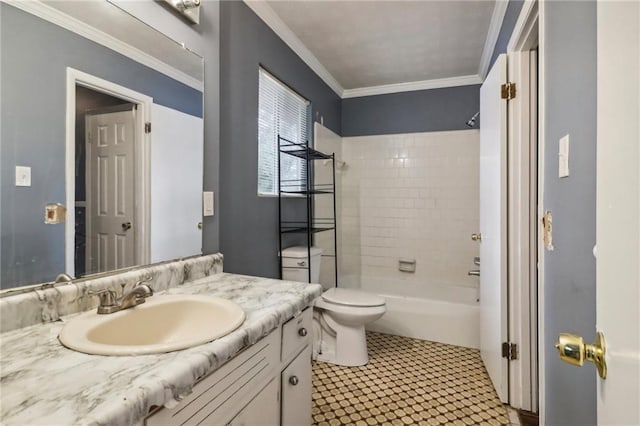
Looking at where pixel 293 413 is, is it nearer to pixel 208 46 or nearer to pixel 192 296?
pixel 192 296

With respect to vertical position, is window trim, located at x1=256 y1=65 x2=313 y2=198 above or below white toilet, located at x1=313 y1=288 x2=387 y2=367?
above

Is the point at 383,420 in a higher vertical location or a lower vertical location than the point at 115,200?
lower

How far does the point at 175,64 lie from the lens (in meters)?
1.36

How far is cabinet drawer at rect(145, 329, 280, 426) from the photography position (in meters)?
0.66

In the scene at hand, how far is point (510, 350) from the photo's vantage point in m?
1.74

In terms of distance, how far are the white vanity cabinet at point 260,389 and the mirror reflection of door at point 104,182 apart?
1.99 feet

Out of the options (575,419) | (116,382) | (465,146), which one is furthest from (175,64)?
(465,146)

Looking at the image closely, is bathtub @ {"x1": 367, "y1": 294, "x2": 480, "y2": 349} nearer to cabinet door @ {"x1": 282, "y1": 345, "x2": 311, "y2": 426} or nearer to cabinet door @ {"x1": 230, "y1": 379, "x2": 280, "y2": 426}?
cabinet door @ {"x1": 282, "y1": 345, "x2": 311, "y2": 426}

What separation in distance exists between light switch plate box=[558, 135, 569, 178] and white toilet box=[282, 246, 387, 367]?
1.50 m

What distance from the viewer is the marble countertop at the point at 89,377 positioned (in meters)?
0.50

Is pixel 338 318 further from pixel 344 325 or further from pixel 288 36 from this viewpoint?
pixel 288 36

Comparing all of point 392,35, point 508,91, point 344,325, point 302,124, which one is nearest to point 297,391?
point 344,325

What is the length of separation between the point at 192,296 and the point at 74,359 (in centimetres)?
44

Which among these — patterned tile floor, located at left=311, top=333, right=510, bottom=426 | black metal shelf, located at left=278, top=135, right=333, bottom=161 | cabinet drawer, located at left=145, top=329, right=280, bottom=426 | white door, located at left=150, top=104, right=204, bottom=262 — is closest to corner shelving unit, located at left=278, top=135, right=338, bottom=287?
black metal shelf, located at left=278, top=135, right=333, bottom=161
